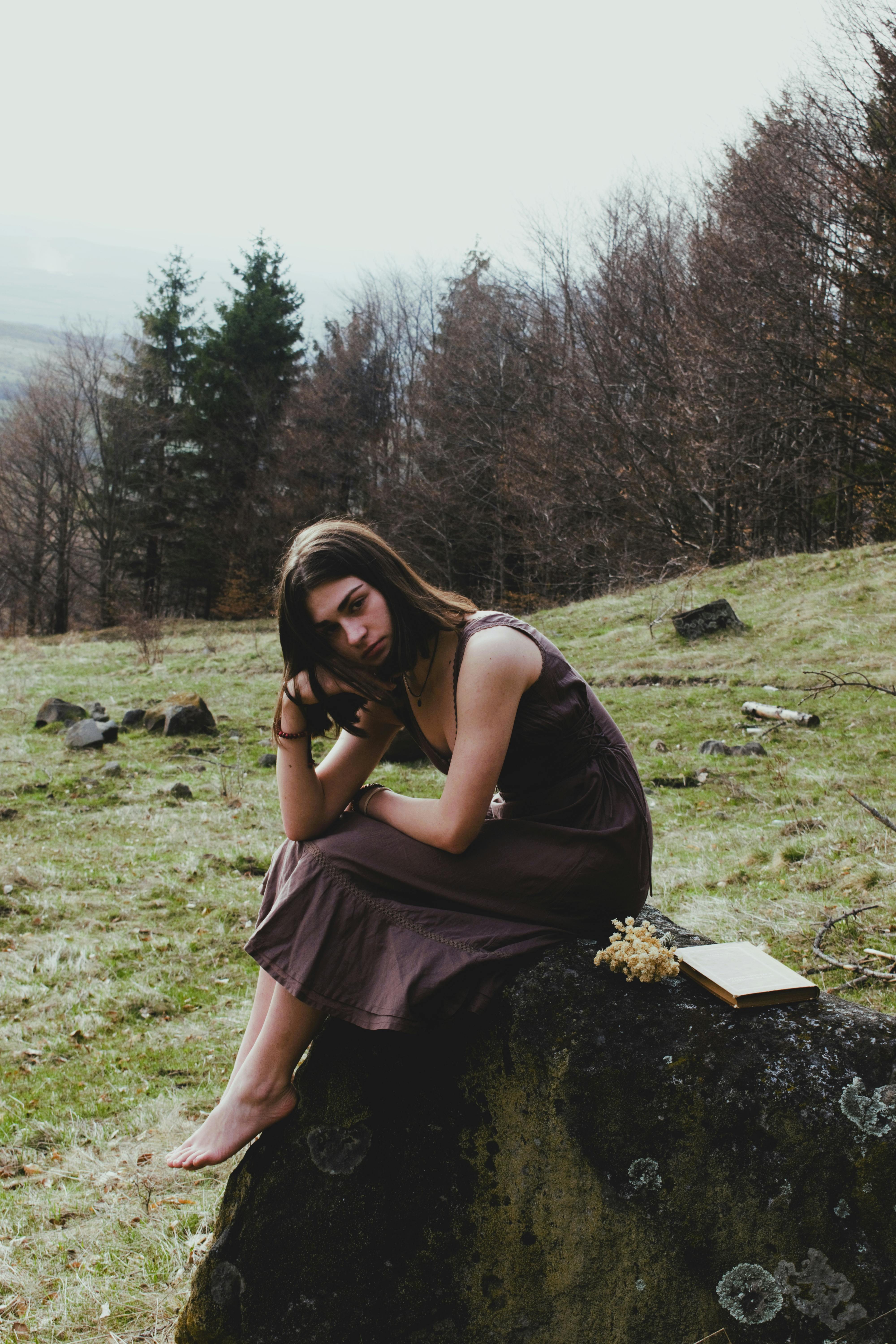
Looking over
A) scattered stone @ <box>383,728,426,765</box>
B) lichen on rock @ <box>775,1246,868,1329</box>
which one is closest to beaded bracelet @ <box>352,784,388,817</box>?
lichen on rock @ <box>775,1246,868,1329</box>

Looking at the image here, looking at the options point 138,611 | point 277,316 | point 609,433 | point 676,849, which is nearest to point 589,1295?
point 676,849

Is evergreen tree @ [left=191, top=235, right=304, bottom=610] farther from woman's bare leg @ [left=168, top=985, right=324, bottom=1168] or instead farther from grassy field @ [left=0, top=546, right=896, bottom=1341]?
woman's bare leg @ [left=168, top=985, right=324, bottom=1168]

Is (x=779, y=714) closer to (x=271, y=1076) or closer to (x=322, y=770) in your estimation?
(x=322, y=770)

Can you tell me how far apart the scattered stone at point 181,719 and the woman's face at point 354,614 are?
8.80 m

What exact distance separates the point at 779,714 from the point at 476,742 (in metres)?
7.55

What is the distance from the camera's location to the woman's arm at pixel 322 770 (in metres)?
2.46

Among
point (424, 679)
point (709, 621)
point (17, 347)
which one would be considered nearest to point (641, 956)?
point (424, 679)

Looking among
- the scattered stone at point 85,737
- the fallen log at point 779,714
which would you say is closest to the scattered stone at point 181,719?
the scattered stone at point 85,737

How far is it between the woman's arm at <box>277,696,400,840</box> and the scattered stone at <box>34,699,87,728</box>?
9807 millimetres

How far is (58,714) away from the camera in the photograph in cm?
1151

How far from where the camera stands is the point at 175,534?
102ft

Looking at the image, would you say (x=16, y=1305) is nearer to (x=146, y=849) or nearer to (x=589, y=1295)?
(x=589, y=1295)

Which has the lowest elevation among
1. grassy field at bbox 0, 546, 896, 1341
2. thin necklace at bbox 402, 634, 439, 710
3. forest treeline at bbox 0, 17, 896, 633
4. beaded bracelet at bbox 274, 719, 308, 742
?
grassy field at bbox 0, 546, 896, 1341

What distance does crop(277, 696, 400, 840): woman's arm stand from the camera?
246 centimetres
